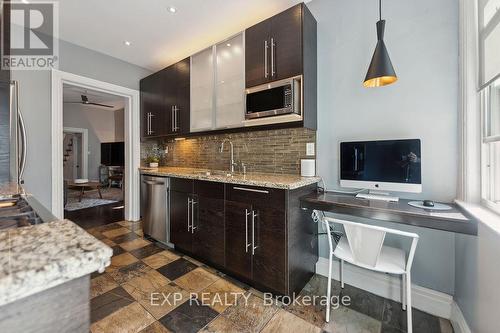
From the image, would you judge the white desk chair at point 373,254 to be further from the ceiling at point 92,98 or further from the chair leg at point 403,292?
the ceiling at point 92,98

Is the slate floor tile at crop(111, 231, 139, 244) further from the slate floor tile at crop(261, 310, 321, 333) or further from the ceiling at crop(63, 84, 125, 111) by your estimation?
the ceiling at crop(63, 84, 125, 111)

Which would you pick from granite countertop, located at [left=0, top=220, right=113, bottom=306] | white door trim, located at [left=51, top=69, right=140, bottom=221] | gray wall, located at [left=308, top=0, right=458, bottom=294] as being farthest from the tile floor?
white door trim, located at [left=51, top=69, right=140, bottom=221]

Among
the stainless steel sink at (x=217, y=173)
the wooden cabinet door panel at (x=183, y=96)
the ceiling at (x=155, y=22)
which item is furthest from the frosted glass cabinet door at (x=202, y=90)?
the stainless steel sink at (x=217, y=173)

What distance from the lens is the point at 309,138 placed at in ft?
7.49

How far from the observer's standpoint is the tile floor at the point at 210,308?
5.05ft

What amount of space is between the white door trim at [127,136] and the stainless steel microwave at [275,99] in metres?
2.42

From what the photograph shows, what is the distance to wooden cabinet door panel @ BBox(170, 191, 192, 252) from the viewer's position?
2479mm

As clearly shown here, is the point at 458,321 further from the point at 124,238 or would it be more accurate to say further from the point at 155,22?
the point at 155,22

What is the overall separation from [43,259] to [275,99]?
6.41 feet

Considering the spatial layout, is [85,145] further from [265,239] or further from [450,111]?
[450,111]

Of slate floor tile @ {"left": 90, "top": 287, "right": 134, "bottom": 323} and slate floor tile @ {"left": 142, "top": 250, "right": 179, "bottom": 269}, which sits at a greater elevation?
slate floor tile @ {"left": 142, "top": 250, "right": 179, "bottom": 269}

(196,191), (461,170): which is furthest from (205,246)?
(461,170)

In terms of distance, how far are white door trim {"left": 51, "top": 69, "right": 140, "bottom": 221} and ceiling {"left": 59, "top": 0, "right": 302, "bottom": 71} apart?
0.51 m

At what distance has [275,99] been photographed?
2.09 metres
